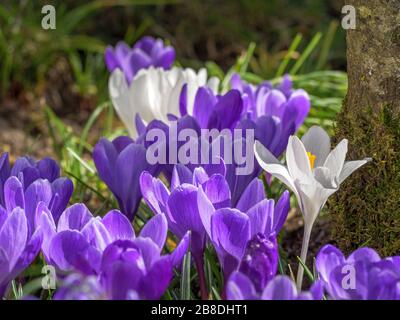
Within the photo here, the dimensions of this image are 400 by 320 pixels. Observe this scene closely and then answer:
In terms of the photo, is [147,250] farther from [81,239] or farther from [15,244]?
[15,244]

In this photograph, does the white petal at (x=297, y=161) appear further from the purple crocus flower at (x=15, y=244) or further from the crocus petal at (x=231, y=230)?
the purple crocus flower at (x=15, y=244)

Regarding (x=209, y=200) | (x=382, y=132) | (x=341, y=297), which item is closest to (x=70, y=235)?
(x=209, y=200)

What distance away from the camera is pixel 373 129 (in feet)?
5.92

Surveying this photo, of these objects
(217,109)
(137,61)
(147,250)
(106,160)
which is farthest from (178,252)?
(137,61)

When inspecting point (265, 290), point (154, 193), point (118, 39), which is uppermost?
point (118, 39)

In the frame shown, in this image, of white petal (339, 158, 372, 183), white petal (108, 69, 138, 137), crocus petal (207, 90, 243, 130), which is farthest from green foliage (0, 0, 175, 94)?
white petal (339, 158, 372, 183)

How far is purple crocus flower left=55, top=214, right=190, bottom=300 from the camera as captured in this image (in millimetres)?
1248

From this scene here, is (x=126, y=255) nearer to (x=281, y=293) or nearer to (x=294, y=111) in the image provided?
(x=281, y=293)

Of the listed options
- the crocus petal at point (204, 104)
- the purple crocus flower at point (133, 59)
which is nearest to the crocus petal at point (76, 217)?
the crocus petal at point (204, 104)

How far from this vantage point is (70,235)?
140 cm

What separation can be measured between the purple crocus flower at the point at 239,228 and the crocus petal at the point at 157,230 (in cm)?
7

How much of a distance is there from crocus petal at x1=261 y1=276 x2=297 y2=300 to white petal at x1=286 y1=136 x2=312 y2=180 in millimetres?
384

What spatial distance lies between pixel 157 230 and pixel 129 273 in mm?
200
